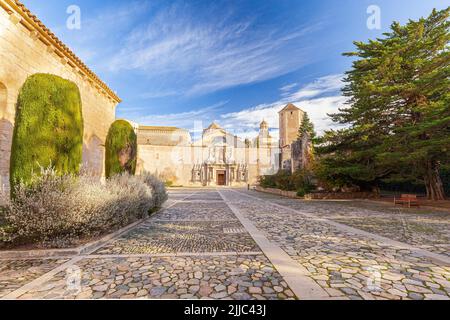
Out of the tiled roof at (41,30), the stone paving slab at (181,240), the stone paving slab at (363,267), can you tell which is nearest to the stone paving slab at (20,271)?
the stone paving slab at (181,240)

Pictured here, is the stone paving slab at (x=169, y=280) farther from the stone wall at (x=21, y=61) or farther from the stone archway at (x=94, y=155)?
the stone archway at (x=94, y=155)

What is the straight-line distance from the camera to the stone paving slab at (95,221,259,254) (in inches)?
161

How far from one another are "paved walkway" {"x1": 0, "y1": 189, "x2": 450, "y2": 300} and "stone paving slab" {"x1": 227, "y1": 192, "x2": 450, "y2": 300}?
1 centimetres

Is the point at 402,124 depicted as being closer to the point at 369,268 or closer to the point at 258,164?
the point at 369,268

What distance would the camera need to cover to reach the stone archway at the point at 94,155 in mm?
10008

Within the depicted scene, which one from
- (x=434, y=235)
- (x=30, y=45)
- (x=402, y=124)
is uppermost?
(x=30, y=45)

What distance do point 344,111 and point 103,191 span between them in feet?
50.8

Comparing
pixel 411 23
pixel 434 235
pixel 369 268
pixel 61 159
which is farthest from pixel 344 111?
pixel 61 159

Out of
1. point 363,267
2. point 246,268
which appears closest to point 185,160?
point 246,268

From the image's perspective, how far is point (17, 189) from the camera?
14.4 ft

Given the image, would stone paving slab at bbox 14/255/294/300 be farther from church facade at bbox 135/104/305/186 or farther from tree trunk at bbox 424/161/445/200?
church facade at bbox 135/104/305/186

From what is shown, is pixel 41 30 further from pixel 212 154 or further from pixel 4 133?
pixel 212 154

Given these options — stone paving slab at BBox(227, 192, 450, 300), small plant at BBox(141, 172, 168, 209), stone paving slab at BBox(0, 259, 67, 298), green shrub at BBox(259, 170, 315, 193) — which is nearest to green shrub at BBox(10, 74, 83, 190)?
stone paving slab at BBox(0, 259, 67, 298)
